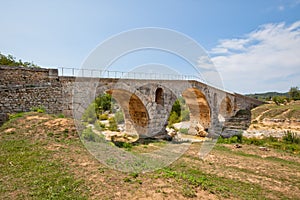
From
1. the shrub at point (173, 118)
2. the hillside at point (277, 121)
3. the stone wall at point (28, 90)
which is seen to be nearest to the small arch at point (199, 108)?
the shrub at point (173, 118)

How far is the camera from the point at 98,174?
5484 mm

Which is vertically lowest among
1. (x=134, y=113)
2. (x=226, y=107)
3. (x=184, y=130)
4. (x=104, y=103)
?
(x=184, y=130)

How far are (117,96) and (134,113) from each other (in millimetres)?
2493

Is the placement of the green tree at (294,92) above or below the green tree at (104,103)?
above

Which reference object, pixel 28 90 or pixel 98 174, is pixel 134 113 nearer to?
pixel 28 90

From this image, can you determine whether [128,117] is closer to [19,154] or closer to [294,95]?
[19,154]

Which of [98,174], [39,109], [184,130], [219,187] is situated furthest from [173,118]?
[98,174]

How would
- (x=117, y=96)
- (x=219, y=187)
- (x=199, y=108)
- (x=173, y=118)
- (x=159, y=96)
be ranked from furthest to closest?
(x=173, y=118) < (x=199, y=108) < (x=159, y=96) < (x=117, y=96) < (x=219, y=187)

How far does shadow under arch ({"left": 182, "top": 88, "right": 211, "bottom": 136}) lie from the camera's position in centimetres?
2487

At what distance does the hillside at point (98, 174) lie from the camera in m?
4.62

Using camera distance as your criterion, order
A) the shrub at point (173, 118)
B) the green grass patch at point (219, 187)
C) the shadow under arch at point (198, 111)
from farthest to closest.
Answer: the shrub at point (173, 118), the shadow under arch at point (198, 111), the green grass patch at point (219, 187)

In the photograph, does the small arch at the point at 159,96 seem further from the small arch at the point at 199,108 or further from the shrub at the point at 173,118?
the shrub at the point at 173,118

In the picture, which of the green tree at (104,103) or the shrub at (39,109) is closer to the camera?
the shrub at (39,109)

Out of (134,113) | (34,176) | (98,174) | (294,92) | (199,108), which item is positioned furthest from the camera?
(294,92)
